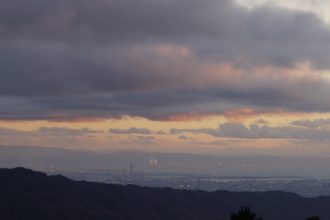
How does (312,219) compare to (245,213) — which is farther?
(312,219)
